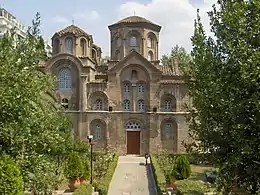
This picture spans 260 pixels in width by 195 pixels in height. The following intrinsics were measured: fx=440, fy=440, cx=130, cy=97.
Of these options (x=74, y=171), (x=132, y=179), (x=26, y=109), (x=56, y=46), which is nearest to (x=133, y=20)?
(x=56, y=46)

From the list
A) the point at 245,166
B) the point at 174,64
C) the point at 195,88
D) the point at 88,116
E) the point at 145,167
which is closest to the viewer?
the point at 245,166

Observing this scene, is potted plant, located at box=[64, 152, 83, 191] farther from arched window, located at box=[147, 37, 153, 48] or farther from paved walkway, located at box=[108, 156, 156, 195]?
arched window, located at box=[147, 37, 153, 48]

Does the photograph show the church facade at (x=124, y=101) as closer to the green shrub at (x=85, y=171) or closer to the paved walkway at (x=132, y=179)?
the paved walkway at (x=132, y=179)

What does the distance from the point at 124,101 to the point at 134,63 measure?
11.9ft

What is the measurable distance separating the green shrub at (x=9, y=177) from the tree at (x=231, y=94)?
3.74 metres

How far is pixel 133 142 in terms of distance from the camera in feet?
133

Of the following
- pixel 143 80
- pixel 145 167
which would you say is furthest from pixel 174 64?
pixel 145 167

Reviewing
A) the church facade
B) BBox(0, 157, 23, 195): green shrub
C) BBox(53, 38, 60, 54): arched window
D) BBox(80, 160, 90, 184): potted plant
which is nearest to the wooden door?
the church facade

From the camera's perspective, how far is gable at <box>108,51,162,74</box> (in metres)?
40.4

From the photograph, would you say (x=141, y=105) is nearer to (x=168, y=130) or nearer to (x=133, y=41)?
(x=168, y=130)

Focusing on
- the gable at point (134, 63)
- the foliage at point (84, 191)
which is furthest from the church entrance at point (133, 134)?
the foliage at point (84, 191)

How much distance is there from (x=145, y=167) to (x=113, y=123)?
28.1ft

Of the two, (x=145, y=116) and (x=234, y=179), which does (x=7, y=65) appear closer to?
(x=234, y=179)

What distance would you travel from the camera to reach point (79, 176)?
21.2 metres
